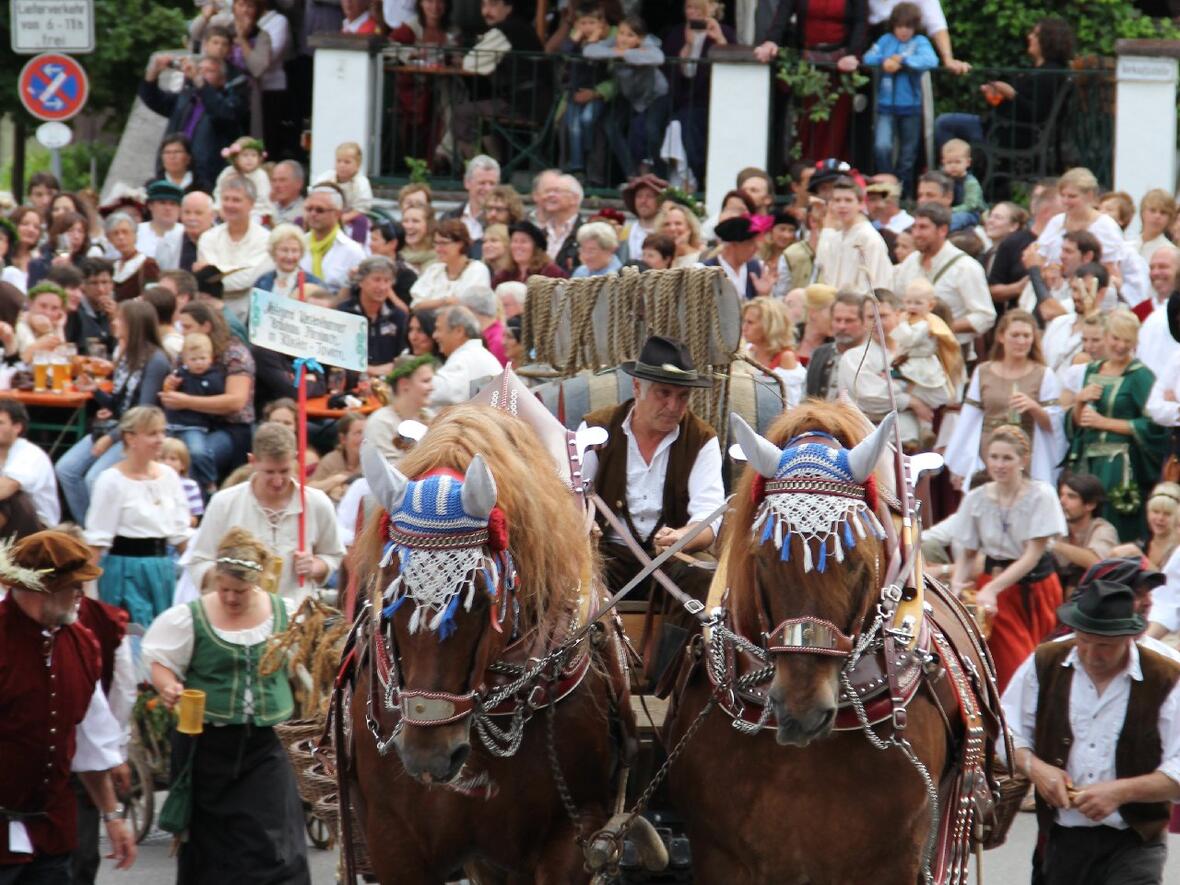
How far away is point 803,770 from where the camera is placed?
6.84 metres

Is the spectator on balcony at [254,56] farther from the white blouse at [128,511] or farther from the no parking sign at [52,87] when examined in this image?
the white blouse at [128,511]

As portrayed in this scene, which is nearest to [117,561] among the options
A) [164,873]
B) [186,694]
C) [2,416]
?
[2,416]

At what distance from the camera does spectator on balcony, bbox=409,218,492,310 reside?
1534cm

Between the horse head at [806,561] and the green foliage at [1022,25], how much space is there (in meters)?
15.0

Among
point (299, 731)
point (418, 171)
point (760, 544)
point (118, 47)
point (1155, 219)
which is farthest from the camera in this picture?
point (118, 47)

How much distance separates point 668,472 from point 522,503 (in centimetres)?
169

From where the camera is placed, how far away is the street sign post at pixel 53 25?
61.7ft

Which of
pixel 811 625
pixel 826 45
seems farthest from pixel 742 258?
pixel 811 625

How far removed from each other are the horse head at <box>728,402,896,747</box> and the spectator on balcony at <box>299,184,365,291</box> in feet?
31.0

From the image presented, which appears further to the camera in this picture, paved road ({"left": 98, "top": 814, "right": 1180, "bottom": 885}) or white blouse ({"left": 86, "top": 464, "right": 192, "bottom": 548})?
white blouse ({"left": 86, "top": 464, "right": 192, "bottom": 548})

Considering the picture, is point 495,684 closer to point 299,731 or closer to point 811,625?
point 811,625

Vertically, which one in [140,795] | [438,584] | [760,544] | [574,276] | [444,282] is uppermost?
[574,276]

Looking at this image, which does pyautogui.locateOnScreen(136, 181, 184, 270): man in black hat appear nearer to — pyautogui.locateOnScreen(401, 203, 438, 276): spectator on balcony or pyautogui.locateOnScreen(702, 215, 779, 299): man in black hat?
pyautogui.locateOnScreen(401, 203, 438, 276): spectator on balcony

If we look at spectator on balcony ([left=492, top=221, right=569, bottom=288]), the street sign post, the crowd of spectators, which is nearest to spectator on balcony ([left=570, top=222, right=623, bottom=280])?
the crowd of spectators
